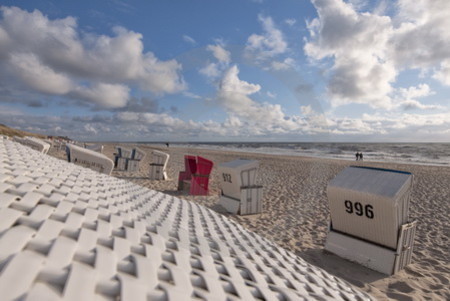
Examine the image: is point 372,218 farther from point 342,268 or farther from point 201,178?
point 201,178

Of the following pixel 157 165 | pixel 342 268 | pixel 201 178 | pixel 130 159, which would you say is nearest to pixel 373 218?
pixel 342 268

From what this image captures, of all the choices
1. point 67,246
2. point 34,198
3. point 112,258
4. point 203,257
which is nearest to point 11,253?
point 67,246

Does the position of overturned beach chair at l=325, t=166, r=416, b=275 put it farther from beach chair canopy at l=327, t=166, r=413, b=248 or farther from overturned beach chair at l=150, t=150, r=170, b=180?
overturned beach chair at l=150, t=150, r=170, b=180

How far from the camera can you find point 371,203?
3.15 m

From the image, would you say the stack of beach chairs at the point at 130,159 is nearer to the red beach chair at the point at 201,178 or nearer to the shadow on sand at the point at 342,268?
the red beach chair at the point at 201,178

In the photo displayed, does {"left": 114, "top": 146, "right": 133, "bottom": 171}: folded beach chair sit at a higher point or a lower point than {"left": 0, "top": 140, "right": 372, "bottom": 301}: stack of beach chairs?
lower

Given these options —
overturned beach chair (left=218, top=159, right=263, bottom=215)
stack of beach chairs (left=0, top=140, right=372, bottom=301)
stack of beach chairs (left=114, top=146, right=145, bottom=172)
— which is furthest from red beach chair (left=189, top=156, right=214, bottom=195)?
stack of beach chairs (left=0, top=140, right=372, bottom=301)

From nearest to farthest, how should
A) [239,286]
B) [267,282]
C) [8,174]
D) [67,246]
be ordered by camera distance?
[67,246]
[239,286]
[267,282]
[8,174]

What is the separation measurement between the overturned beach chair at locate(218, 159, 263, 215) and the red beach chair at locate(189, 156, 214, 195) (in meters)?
1.60

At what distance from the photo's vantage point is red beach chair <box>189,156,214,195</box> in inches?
283

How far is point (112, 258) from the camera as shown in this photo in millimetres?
914

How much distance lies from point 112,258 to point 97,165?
462 centimetres

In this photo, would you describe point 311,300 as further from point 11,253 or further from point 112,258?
point 11,253

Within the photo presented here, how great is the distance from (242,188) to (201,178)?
210 cm
